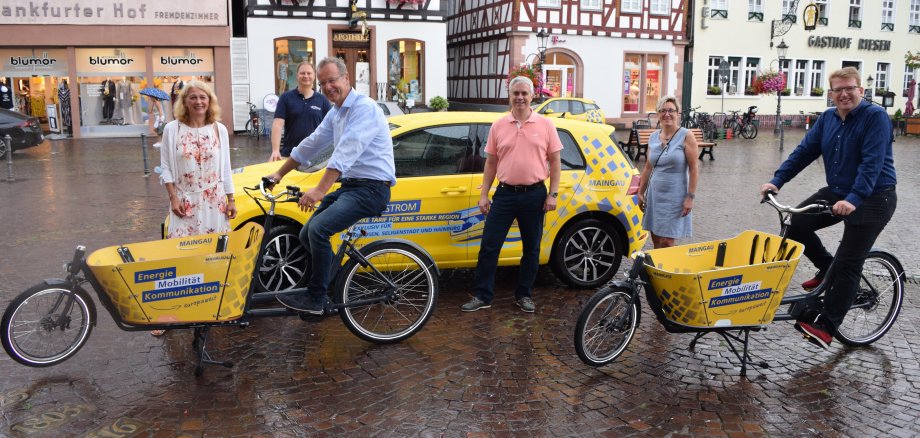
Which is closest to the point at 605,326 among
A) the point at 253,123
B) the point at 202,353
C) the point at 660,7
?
the point at 202,353

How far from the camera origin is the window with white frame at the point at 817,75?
119ft

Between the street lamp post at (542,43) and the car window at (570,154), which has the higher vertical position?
the street lamp post at (542,43)

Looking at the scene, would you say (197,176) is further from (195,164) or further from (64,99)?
(64,99)

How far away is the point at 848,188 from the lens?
4.95 metres

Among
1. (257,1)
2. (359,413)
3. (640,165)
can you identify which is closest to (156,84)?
(257,1)

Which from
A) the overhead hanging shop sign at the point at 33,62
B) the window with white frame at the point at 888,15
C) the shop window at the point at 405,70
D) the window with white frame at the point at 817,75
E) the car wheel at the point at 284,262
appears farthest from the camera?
the window with white frame at the point at 888,15

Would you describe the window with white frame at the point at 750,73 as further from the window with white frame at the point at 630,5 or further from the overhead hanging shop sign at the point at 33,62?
the overhead hanging shop sign at the point at 33,62

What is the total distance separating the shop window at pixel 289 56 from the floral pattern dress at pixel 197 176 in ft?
72.5

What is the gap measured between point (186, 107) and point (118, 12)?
2229 centimetres

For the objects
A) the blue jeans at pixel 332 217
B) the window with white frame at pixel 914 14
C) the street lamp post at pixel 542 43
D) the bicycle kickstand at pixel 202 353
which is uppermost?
the window with white frame at pixel 914 14

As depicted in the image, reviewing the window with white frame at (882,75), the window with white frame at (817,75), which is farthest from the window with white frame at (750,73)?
the window with white frame at (882,75)

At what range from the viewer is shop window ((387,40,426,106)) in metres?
28.1

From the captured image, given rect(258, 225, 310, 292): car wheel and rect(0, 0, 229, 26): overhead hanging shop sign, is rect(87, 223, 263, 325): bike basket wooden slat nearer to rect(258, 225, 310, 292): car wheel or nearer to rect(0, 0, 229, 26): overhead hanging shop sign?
rect(258, 225, 310, 292): car wheel

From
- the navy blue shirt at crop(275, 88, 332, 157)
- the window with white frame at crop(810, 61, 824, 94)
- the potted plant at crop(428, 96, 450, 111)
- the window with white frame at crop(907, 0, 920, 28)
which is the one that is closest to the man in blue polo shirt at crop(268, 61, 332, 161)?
the navy blue shirt at crop(275, 88, 332, 157)
